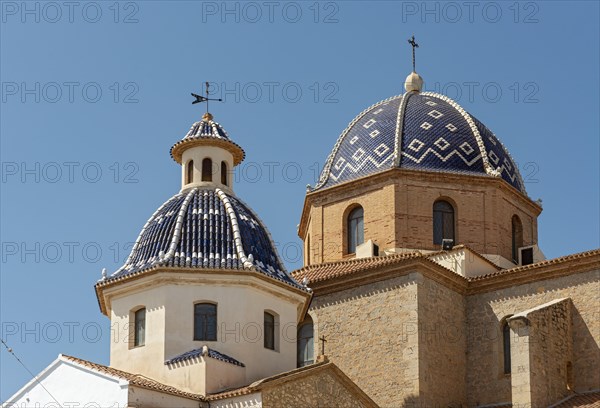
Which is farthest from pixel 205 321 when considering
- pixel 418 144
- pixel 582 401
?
pixel 418 144

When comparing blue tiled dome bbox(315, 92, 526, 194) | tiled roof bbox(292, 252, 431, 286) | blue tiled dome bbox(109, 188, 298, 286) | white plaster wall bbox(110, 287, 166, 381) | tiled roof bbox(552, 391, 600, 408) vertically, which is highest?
blue tiled dome bbox(315, 92, 526, 194)

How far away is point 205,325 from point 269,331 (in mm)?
1374

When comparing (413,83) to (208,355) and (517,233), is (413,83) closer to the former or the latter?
(517,233)

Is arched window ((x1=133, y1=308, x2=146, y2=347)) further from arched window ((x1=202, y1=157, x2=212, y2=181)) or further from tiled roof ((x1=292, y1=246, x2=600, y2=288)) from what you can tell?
tiled roof ((x1=292, y1=246, x2=600, y2=288))

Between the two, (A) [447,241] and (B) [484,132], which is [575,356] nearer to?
(A) [447,241]

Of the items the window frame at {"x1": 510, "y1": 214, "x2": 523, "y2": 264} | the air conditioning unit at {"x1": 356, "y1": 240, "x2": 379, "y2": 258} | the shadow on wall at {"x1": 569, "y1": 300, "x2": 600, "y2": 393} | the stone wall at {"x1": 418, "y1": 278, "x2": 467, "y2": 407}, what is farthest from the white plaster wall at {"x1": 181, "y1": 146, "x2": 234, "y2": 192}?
the window frame at {"x1": 510, "y1": 214, "x2": 523, "y2": 264}

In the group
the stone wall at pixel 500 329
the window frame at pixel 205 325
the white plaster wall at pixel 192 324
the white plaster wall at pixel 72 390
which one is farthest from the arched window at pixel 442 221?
the white plaster wall at pixel 72 390

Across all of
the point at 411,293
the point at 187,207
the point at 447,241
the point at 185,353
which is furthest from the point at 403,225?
the point at 185,353

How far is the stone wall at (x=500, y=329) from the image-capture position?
2603 centimetres

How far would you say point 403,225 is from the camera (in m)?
29.8

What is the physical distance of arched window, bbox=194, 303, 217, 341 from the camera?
72.6 feet

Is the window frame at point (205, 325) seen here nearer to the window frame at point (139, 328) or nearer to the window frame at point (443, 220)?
A: the window frame at point (139, 328)

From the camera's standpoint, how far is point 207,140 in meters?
24.8

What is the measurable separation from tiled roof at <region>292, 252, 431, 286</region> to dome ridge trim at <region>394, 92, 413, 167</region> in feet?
9.41
